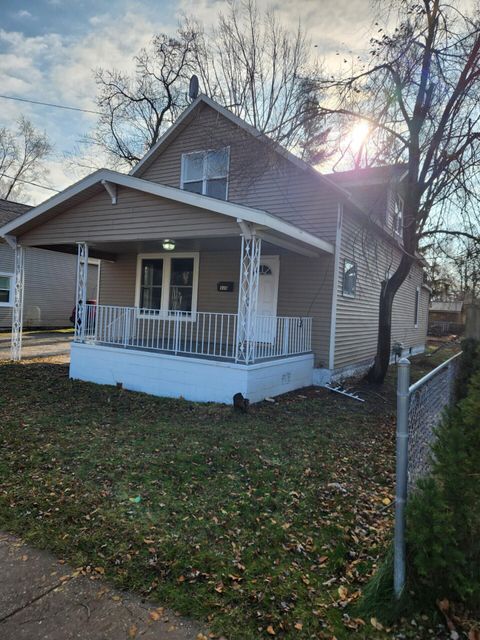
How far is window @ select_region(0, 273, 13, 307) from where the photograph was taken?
1850cm

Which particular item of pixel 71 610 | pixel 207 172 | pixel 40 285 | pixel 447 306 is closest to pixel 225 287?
pixel 207 172

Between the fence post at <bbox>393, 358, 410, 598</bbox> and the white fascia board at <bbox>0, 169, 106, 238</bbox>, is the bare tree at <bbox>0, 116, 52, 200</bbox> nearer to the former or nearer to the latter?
the white fascia board at <bbox>0, 169, 106, 238</bbox>

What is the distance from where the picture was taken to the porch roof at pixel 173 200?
6.56 m

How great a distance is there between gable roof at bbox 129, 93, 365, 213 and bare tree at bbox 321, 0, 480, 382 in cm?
110

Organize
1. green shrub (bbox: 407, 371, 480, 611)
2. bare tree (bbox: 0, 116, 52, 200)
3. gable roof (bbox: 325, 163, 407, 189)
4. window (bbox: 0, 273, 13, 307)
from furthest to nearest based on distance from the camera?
bare tree (bbox: 0, 116, 52, 200) < window (bbox: 0, 273, 13, 307) < gable roof (bbox: 325, 163, 407, 189) < green shrub (bbox: 407, 371, 480, 611)

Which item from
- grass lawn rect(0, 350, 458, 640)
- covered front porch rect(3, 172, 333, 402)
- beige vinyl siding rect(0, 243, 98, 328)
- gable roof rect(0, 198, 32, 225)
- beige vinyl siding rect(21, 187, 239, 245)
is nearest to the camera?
grass lawn rect(0, 350, 458, 640)

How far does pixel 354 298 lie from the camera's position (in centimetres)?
1029

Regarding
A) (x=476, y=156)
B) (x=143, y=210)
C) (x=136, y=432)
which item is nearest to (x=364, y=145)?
(x=476, y=156)

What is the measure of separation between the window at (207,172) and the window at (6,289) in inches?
463

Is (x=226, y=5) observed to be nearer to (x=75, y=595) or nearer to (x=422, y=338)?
(x=422, y=338)

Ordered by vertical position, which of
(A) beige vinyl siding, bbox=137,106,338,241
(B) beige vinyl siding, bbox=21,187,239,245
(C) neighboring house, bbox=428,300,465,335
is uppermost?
(A) beige vinyl siding, bbox=137,106,338,241

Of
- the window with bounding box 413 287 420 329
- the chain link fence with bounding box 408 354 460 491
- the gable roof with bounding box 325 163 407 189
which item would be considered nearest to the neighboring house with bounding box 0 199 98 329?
the gable roof with bounding box 325 163 407 189

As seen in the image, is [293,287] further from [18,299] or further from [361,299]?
[18,299]

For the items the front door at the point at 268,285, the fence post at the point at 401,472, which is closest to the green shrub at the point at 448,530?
the fence post at the point at 401,472
